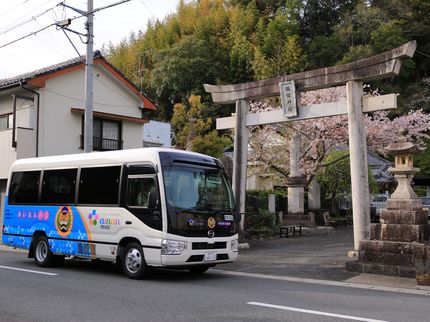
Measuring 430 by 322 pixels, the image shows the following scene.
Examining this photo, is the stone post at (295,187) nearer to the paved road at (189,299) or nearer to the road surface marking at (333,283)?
the road surface marking at (333,283)

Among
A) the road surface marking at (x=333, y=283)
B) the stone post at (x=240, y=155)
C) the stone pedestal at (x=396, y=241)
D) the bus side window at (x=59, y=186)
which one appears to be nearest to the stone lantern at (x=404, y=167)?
the stone pedestal at (x=396, y=241)

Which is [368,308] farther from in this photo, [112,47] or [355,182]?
[112,47]

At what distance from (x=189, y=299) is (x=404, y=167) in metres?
6.43

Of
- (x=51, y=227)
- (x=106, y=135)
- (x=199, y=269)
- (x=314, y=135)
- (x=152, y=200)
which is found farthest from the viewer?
(x=314, y=135)

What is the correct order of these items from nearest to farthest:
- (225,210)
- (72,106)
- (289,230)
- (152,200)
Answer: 1. (152,200)
2. (225,210)
3. (289,230)
4. (72,106)

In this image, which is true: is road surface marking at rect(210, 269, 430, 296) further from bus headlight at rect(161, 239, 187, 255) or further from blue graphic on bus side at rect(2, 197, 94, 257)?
blue graphic on bus side at rect(2, 197, 94, 257)

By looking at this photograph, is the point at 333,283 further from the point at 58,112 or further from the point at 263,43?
the point at 263,43

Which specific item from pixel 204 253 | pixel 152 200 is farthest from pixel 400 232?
pixel 152 200

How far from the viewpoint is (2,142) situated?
22812 mm

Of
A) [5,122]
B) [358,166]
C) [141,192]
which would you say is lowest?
[141,192]

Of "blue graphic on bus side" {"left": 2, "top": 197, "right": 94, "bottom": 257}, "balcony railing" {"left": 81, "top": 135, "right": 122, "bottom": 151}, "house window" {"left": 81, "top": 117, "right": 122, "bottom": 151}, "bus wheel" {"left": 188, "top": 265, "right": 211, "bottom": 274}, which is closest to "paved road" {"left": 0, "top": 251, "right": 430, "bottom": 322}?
"bus wheel" {"left": 188, "top": 265, "right": 211, "bottom": 274}

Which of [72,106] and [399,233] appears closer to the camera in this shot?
[399,233]

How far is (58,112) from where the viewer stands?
75.9 feet

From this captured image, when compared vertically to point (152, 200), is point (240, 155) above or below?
above
